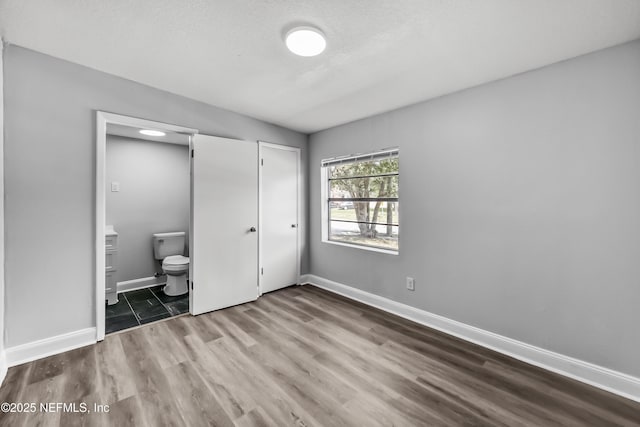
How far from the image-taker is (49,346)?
2176 millimetres

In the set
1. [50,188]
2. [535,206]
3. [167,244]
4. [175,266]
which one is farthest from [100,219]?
[535,206]

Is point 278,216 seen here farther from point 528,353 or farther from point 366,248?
point 528,353

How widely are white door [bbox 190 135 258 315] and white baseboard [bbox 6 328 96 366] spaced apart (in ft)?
2.95

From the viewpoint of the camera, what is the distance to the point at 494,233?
237 centimetres

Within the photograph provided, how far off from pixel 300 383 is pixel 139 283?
323 centimetres

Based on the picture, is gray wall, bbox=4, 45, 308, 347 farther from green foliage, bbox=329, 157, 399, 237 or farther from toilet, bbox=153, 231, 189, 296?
green foliage, bbox=329, 157, 399, 237

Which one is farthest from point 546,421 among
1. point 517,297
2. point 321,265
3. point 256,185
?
point 256,185

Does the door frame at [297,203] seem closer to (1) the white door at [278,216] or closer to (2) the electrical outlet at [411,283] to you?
(1) the white door at [278,216]

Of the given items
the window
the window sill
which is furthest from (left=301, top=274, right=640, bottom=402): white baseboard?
the window

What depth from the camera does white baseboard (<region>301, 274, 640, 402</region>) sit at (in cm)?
181

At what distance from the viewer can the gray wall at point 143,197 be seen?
150 inches

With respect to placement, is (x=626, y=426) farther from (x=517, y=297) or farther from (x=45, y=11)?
(x=45, y=11)

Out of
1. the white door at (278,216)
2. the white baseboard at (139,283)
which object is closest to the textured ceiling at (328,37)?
the white door at (278,216)

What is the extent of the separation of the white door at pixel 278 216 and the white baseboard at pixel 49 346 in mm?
1785
